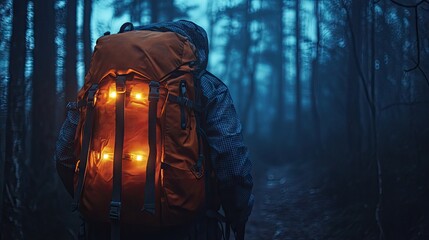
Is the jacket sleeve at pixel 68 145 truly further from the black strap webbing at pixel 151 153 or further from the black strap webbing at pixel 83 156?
the black strap webbing at pixel 151 153

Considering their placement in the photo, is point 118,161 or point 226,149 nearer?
point 118,161

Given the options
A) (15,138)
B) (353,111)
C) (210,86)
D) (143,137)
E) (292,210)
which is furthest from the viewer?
(353,111)

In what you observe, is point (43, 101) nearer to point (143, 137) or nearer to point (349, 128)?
point (143, 137)

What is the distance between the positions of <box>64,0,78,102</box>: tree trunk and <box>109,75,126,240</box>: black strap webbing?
4413 millimetres

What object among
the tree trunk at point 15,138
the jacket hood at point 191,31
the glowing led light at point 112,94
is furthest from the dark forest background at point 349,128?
the glowing led light at point 112,94

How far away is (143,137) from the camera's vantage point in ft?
6.98

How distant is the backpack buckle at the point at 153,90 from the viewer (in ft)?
6.88

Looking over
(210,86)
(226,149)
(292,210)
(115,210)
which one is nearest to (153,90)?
(210,86)

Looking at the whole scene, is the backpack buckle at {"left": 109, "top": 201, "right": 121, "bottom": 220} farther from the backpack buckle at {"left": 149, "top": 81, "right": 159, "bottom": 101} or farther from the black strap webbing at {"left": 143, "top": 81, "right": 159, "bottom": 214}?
the backpack buckle at {"left": 149, "top": 81, "right": 159, "bottom": 101}

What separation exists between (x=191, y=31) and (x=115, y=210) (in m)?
1.33

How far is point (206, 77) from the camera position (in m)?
2.43

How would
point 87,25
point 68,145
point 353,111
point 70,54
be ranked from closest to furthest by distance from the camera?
point 68,145
point 70,54
point 87,25
point 353,111

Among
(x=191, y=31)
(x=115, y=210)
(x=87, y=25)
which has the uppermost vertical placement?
(x=87, y=25)

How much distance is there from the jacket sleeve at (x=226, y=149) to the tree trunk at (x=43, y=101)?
12.9 feet
